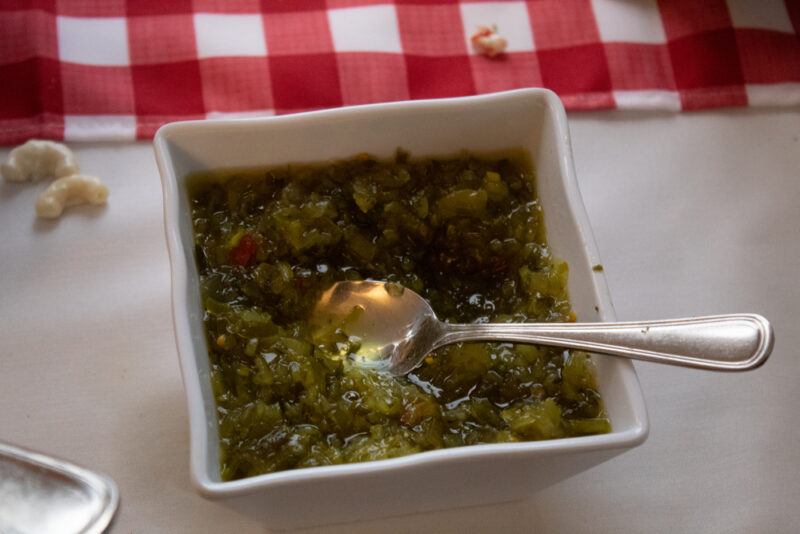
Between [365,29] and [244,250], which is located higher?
[365,29]

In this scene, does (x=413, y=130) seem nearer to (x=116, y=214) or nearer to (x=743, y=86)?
(x=116, y=214)

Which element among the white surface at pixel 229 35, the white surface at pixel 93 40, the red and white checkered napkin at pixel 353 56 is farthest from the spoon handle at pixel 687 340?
the white surface at pixel 93 40

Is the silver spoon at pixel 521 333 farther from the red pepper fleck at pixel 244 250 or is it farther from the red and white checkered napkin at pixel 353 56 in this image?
the red and white checkered napkin at pixel 353 56

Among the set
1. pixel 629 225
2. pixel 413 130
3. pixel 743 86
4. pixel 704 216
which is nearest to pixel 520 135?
pixel 413 130

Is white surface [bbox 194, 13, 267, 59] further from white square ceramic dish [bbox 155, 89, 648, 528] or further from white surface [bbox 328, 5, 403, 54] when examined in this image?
white square ceramic dish [bbox 155, 89, 648, 528]

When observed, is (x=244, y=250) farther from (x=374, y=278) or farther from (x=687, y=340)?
(x=687, y=340)

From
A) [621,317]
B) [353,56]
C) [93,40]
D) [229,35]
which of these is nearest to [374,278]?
[621,317]

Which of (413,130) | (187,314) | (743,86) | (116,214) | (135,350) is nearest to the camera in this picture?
(187,314)
